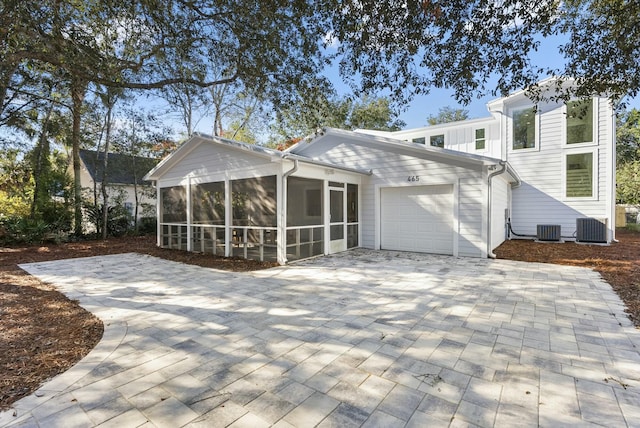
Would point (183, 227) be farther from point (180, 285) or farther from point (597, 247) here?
point (597, 247)

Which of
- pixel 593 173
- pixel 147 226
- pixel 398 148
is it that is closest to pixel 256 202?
pixel 398 148

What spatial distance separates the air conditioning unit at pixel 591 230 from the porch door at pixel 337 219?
27.2 ft

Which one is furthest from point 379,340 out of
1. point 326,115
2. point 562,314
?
point 326,115

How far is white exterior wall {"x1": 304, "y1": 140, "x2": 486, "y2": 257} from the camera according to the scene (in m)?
8.04

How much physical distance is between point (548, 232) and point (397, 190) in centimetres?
613

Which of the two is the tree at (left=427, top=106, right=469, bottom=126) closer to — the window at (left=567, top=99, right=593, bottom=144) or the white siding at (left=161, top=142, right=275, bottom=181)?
the window at (left=567, top=99, right=593, bottom=144)

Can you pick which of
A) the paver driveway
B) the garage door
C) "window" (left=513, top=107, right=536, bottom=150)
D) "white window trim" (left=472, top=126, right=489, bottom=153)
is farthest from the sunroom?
"window" (left=513, top=107, right=536, bottom=150)

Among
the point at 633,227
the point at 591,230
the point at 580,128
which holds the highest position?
the point at 580,128

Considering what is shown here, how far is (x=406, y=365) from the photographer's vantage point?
2650mm

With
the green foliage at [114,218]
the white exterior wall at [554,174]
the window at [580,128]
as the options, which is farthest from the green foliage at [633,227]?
the green foliage at [114,218]

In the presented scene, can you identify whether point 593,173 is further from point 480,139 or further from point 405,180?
point 405,180

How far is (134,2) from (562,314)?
714 centimetres

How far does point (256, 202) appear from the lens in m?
7.71

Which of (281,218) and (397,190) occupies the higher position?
(397,190)
